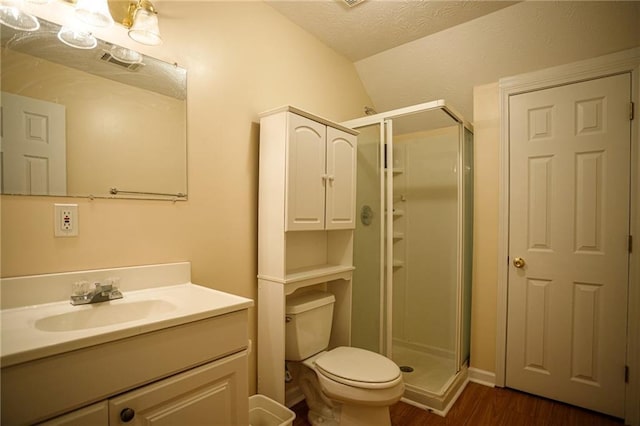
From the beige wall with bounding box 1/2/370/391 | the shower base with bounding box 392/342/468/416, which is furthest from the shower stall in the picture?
the beige wall with bounding box 1/2/370/391

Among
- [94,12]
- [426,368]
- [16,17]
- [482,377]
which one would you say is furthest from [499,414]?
[16,17]

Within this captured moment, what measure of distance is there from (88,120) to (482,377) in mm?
2905

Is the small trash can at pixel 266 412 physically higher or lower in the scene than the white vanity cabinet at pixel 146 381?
lower

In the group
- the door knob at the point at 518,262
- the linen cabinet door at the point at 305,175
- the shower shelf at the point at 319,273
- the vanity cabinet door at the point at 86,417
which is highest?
the linen cabinet door at the point at 305,175

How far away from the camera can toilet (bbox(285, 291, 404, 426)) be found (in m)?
1.56

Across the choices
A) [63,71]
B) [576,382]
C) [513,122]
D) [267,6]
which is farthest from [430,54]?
[576,382]

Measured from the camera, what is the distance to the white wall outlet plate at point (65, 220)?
1203 mm

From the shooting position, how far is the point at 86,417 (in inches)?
34.3

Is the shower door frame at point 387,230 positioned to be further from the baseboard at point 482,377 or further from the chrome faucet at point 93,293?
the chrome faucet at point 93,293

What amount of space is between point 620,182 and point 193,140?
8.21 feet

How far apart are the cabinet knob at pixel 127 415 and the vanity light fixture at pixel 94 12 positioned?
138cm

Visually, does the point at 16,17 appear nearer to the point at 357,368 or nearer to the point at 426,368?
the point at 357,368

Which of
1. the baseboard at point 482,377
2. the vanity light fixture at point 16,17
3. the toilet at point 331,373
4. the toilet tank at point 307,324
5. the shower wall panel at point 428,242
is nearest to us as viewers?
the vanity light fixture at point 16,17

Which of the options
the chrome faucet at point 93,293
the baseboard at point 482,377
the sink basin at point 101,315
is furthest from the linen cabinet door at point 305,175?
the baseboard at point 482,377
